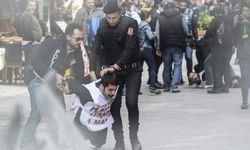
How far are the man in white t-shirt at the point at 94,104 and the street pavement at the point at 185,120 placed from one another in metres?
0.44

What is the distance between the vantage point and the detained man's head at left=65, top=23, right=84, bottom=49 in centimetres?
649

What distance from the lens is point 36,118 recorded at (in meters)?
6.71

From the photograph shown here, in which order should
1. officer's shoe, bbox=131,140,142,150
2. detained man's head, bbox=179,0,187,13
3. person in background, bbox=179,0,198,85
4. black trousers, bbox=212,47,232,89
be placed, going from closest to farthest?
officer's shoe, bbox=131,140,142,150 < black trousers, bbox=212,47,232,89 < person in background, bbox=179,0,198,85 < detained man's head, bbox=179,0,187,13

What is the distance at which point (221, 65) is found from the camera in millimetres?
12844

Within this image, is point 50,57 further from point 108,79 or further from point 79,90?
point 108,79

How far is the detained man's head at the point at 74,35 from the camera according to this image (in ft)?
21.3

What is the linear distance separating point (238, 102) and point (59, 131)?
6.79 m

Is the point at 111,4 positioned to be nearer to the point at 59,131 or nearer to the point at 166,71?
the point at 59,131

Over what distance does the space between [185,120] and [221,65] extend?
352 centimetres

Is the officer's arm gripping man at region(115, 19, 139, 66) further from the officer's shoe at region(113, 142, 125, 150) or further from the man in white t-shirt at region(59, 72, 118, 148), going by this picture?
the officer's shoe at region(113, 142, 125, 150)

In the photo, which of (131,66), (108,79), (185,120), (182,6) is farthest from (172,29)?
(108,79)

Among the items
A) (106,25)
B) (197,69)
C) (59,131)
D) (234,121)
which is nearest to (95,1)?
(197,69)

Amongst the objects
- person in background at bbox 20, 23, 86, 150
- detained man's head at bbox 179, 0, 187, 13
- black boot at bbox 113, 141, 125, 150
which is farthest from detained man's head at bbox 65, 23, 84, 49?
detained man's head at bbox 179, 0, 187, 13

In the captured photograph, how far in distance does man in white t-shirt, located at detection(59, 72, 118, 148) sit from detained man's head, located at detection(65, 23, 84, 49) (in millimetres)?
376
